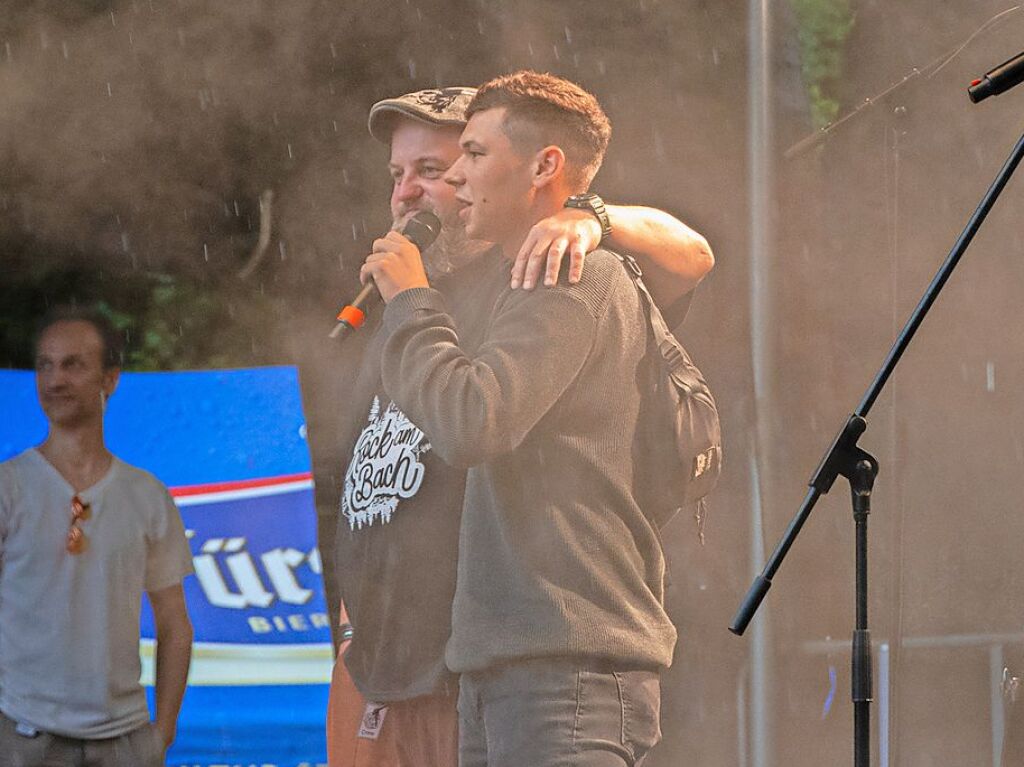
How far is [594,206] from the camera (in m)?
2.06

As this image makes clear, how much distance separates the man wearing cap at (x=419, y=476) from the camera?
6.59ft

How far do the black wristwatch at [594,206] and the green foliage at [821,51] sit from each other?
23.7 inches

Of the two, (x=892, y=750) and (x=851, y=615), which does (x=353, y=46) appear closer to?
(x=851, y=615)

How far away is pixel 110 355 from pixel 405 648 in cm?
77

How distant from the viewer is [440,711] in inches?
78.7

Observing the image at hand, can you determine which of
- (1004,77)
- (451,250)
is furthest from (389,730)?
(1004,77)

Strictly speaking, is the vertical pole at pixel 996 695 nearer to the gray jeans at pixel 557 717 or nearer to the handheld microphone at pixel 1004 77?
the gray jeans at pixel 557 717

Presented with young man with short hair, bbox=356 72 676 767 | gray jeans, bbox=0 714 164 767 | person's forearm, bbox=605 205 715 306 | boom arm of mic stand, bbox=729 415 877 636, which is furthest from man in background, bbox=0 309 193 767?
boom arm of mic stand, bbox=729 415 877 636

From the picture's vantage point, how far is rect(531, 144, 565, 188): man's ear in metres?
2.08

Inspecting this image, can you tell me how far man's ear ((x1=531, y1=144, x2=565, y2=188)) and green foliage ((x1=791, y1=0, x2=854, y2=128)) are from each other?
0.62 m

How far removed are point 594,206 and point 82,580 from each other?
1.10m

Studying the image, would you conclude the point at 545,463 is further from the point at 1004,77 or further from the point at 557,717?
the point at 1004,77

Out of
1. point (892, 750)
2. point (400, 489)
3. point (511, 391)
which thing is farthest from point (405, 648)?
point (892, 750)

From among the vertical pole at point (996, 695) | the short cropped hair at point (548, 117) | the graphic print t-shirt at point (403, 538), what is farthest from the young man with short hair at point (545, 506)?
the vertical pole at point (996, 695)
